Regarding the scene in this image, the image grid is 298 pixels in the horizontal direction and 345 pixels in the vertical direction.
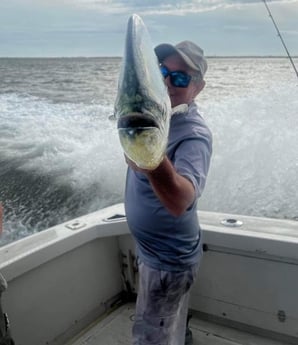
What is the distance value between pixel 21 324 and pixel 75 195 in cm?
462

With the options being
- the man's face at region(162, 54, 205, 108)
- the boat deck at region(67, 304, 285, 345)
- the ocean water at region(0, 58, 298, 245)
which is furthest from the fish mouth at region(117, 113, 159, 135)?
the ocean water at region(0, 58, 298, 245)

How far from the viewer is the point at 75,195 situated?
6.52m

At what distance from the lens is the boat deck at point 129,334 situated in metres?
2.11

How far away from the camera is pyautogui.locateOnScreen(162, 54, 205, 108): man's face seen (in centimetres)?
139

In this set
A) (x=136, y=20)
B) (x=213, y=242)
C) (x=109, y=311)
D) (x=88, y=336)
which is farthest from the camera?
(x=109, y=311)

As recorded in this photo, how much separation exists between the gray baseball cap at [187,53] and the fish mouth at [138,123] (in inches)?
31.5

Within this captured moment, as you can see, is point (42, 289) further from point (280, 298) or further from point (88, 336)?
point (280, 298)

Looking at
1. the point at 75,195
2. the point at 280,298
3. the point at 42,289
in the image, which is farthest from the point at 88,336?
the point at 75,195

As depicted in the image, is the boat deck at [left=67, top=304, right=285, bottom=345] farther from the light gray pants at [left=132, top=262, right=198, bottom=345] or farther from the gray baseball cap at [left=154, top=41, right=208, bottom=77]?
the gray baseball cap at [left=154, top=41, right=208, bottom=77]

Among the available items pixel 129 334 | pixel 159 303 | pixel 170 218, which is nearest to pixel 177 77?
pixel 170 218

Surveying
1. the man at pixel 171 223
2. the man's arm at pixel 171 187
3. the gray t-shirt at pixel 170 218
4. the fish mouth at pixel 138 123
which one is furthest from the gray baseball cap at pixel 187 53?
the fish mouth at pixel 138 123

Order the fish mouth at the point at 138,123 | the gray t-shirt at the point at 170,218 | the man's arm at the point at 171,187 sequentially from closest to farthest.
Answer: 1. the fish mouth at the point at 138,123
2. the man's arm at the point at 171,187
3. the gray t-shirt at the point at 170,218

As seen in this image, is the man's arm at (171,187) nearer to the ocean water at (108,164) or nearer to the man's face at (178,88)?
the man's face at (178,88)

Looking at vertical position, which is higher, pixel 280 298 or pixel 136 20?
pixel 136 20
